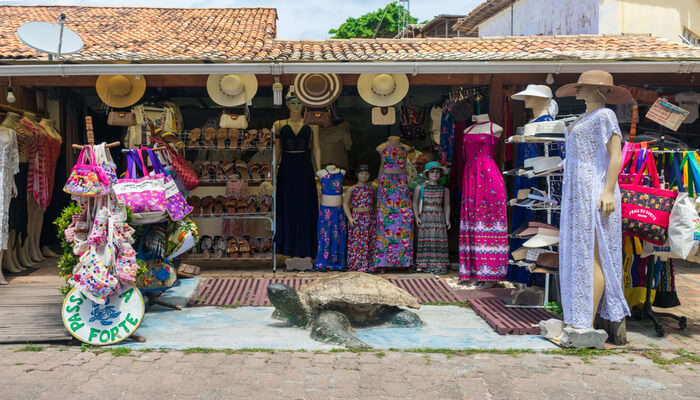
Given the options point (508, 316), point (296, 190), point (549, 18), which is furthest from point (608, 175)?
point (549, 18)

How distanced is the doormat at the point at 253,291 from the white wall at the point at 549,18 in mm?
11962

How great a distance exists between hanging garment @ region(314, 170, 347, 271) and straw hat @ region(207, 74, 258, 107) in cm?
145

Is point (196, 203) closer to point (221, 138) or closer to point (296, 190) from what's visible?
point (221, 138)

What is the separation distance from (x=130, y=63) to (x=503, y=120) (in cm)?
457

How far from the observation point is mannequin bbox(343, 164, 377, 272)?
8492mm

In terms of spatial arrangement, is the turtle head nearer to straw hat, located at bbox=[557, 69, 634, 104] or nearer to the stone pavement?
the stone pavement

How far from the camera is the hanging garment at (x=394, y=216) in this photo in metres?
8.39

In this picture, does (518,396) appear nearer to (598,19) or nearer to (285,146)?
(285,146)

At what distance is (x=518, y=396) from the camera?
4.15 meters

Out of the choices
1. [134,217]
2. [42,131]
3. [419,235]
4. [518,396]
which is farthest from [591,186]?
[42,131]

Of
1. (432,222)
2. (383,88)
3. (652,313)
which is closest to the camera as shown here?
(652,313)

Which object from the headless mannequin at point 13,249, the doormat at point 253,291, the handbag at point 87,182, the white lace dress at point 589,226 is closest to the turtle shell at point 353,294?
the doormat at point 253,291

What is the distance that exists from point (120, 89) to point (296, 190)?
255 centimetres

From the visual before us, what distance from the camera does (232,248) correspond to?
29.0 ft
